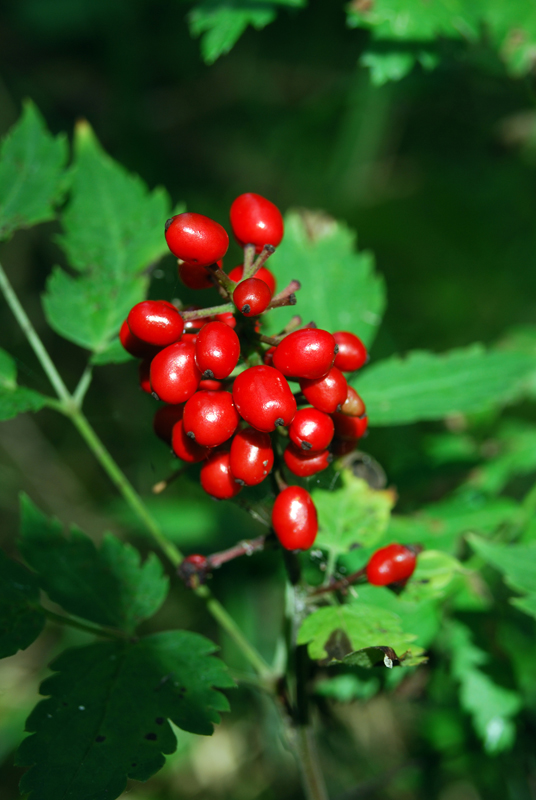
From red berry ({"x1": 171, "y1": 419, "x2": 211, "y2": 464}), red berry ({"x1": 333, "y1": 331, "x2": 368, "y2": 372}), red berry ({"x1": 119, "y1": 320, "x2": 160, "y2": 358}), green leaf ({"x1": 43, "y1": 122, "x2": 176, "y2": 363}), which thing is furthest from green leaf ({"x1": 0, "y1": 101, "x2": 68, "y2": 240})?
red berry ({"x1": 333, "y1": 331, "x2": 368, "y2": 372})

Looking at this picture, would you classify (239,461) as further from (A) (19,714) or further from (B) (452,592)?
(A) (19,714)

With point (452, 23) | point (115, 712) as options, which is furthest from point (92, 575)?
point (452, 23)

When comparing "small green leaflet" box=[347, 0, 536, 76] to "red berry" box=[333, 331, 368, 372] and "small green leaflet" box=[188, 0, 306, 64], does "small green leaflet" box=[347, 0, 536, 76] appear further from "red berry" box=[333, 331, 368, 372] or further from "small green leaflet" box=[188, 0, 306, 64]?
"red berry" box=[333, 331, 368, 372]

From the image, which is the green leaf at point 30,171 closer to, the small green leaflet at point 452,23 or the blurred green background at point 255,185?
the small green leaflet at point 452,23

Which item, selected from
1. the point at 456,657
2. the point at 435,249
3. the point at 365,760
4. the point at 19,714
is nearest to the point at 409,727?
the point at 365,760

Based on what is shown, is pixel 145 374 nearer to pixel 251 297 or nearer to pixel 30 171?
pixel 251 297

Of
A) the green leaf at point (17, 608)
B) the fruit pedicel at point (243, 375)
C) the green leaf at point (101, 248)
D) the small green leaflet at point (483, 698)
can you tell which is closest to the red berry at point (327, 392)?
the fruit pedicel at point (243, 375)
